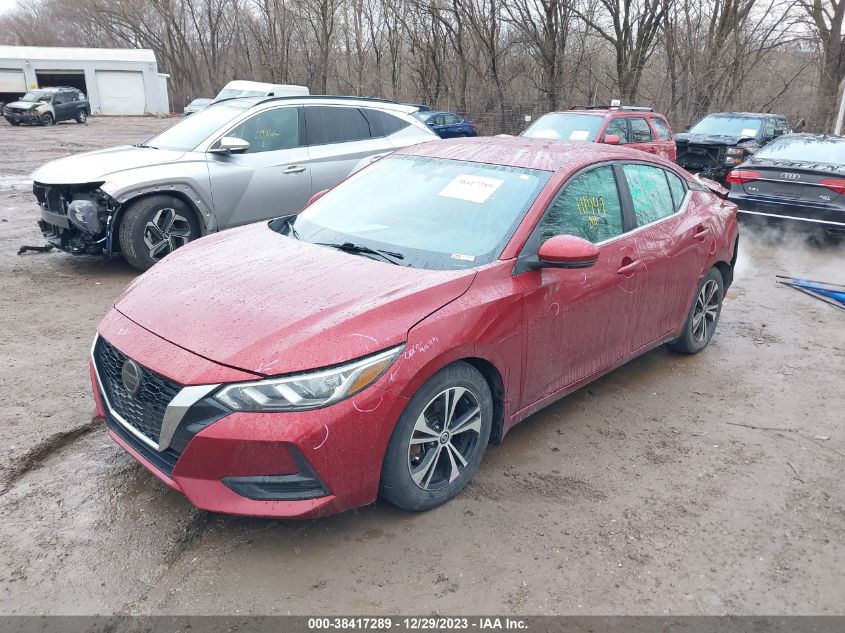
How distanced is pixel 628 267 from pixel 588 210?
454 mm

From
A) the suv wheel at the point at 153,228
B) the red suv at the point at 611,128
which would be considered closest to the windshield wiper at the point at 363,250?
the suv wheel at the point at 153,228

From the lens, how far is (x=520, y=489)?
3361 millimetres

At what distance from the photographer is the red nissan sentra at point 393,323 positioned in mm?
2600

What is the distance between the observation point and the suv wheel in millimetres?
6496

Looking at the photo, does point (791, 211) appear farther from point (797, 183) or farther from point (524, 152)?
point (524, 152)

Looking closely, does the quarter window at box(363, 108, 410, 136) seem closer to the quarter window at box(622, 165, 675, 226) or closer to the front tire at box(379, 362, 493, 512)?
the quarter window at box(622, 165, 675, 226)

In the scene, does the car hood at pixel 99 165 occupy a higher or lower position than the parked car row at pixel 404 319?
higher

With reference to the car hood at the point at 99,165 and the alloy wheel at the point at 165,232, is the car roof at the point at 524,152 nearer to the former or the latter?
the alloy wheel at the point at 165,232

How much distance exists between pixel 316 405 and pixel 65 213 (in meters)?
5.24

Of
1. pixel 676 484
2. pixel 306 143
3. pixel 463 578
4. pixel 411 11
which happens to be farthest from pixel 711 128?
pixel 411 11

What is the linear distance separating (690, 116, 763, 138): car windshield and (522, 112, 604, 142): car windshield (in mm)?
4463

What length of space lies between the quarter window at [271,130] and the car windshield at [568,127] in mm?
5094

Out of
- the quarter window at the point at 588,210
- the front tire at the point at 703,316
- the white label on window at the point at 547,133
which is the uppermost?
the white label on window at the point at 547,133

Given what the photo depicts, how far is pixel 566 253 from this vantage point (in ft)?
10.7
